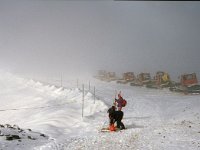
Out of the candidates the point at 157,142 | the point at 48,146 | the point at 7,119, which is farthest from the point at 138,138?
the point at 7,119

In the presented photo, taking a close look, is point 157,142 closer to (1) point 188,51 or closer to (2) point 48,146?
(2) point 48,146

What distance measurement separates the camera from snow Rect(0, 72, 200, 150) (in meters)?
14.1

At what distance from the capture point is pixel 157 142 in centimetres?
1422

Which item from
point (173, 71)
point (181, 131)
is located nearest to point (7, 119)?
point (181, 131)

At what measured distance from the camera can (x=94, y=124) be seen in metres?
20.3

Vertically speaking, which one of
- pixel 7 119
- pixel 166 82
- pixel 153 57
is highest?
pixel 153 57

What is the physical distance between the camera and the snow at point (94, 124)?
1412 centimetres

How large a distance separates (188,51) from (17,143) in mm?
111375

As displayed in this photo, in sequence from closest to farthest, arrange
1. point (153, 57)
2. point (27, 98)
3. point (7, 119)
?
1. point (7, 119)
2. point (27, 98)
3. point (153, 57)

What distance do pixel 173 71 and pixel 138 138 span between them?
6775cm

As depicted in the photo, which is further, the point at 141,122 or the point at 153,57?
the point at 153,57

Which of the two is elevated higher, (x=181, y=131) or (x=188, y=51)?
(x=188, y=51)

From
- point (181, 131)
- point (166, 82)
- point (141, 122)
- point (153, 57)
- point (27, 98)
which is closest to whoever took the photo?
point (181, 131)

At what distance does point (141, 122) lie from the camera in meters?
20.4
